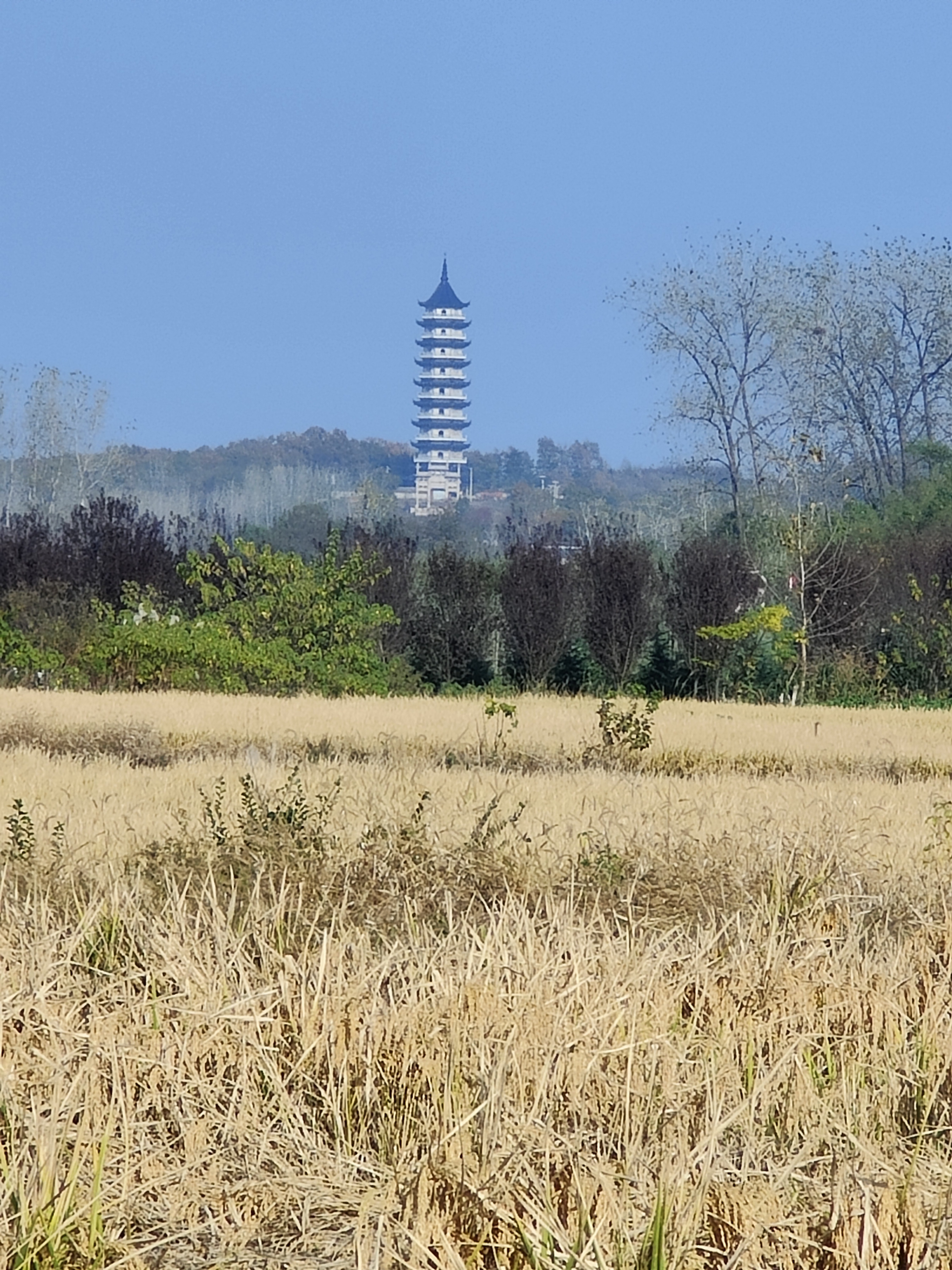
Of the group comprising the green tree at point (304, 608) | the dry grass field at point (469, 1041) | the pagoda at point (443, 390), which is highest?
the pagoda at point (443, 390)

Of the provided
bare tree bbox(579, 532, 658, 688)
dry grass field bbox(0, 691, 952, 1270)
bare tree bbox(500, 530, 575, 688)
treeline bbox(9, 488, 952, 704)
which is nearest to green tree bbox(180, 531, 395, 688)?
treeline bbox(9, 488, 952, 704)

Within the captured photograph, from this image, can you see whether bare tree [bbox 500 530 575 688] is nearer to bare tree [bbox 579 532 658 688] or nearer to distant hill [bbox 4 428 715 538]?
bare tree [bbox 579 532 658 688]

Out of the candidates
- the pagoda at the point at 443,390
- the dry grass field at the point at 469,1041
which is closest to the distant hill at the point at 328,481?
the pagoda at the point at 443,390

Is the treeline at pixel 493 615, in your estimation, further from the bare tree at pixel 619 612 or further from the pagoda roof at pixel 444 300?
the pagoda roof at pixel 444 300

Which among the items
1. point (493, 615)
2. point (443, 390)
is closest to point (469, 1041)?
point (493, 615)

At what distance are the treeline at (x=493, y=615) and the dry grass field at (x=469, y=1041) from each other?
12.1 meters

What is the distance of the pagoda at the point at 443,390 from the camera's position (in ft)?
502

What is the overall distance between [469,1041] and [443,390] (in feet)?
502

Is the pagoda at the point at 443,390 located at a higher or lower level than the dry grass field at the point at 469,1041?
higher

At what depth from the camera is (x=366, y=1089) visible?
430 centimetres

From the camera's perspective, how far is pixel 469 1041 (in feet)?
14.5

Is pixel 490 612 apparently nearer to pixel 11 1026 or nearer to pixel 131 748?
pixel 131 748

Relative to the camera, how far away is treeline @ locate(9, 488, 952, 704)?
67.3 feet

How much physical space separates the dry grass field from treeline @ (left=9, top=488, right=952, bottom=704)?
39.6ft
